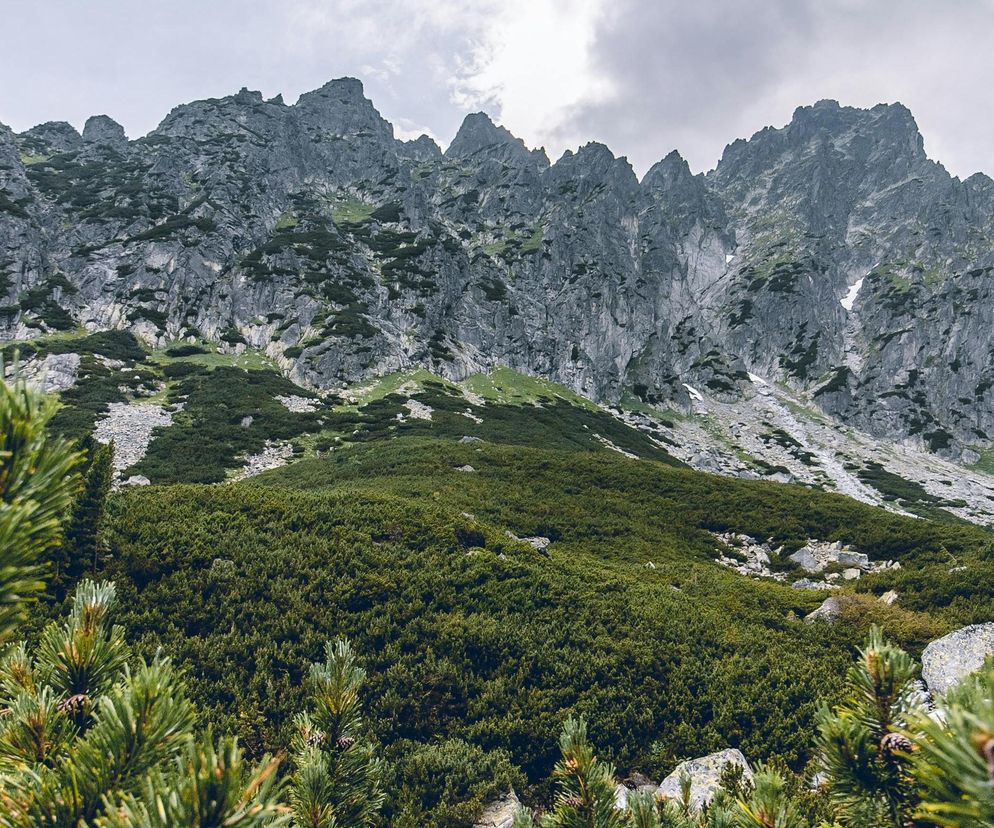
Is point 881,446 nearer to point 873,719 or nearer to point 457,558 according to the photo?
point 457,558

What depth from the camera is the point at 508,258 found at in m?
101

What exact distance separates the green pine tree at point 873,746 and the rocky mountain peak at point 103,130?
469 ft

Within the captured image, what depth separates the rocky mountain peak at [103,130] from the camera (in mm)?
107625

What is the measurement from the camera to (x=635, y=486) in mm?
27594

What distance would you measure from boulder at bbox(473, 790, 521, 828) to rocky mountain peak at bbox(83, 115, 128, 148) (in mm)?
140549

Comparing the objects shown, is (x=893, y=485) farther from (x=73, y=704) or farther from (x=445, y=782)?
(x=73, y=704)

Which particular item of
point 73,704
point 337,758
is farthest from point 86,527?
point 337,758

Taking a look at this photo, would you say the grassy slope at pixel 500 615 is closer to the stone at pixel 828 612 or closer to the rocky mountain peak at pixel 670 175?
the stone at pixel 828 612

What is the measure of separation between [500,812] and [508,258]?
101 metres

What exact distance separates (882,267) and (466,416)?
136612 millimetres

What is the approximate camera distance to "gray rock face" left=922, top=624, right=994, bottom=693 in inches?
362

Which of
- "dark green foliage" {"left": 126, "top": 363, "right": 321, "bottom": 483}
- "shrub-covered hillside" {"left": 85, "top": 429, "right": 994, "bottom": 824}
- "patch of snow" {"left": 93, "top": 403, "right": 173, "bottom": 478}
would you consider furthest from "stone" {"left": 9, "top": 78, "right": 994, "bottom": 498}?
"shrub-covered hillside" {"left": 85, "top": 429, "right": 994, "bottom": 824}

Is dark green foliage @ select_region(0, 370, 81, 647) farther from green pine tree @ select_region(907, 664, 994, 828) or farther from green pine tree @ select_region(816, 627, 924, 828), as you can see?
green pine tree @ select_region(816, 627, 924, 828)

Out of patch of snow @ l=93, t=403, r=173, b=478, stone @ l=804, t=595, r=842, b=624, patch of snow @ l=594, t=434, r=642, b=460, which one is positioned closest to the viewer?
stone @ l=804, t=595, r=842, b=624
